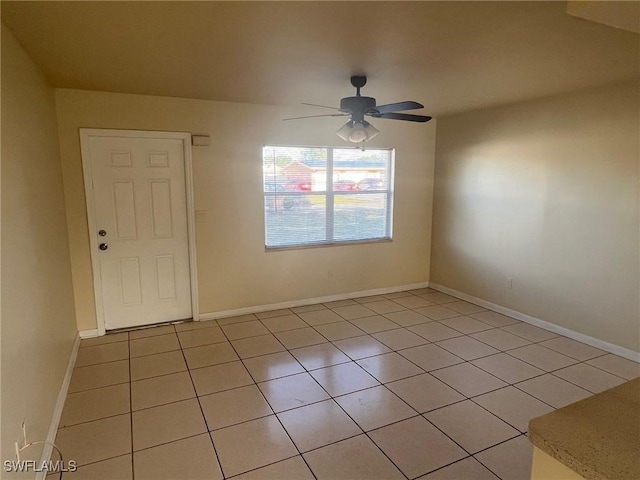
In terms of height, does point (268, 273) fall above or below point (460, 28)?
below

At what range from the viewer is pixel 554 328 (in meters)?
3.96

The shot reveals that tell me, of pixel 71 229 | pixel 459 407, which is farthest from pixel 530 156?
pixel 71 229

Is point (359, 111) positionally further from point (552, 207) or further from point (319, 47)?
point (552, 207)

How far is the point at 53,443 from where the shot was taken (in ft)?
7.47

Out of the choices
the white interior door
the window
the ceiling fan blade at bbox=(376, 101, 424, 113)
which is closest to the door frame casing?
the white interior door

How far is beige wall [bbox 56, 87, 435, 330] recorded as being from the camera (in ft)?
11.9

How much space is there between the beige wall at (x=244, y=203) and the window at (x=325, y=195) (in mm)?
133

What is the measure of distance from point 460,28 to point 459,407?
237cm

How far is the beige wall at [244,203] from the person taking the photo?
3631 millimetres

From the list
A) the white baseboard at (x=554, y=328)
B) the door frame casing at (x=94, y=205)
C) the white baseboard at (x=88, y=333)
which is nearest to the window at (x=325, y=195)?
the door frame casing at (x=94, y=205)

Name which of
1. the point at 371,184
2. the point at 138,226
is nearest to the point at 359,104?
the point at 371,184

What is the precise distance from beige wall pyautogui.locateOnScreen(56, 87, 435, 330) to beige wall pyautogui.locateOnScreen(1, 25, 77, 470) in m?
0.48

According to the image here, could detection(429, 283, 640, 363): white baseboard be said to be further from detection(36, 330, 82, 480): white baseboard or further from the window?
detection(36, 330, 82, 480): white baseboard

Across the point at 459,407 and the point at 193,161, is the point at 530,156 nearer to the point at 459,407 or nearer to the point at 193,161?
the point at 459,407
